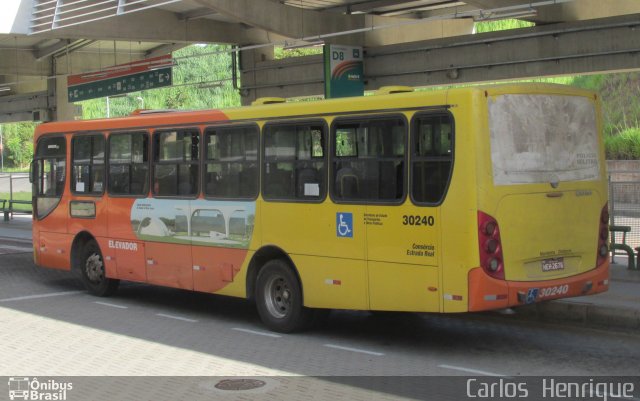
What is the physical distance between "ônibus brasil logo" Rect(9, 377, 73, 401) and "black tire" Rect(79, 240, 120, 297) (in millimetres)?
5405

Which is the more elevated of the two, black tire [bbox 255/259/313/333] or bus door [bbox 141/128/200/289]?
bus door [bbox 141/128/200/289]

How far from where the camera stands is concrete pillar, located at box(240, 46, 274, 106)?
2353 cm

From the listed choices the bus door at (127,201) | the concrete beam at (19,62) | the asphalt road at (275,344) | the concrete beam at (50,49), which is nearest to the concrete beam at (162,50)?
the concrete beam at (50,49)

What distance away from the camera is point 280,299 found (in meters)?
10.8

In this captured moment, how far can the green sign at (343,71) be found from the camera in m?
20.0

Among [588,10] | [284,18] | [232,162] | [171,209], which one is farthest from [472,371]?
[284,18]

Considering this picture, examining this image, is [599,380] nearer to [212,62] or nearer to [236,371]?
[236,371]

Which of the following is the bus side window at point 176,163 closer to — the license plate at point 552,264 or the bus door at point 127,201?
the bus door at point 127,201

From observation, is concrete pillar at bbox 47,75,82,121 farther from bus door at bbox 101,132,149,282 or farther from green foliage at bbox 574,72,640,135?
green foliage at bbox 574,72,640,135

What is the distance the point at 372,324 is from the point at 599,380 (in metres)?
3.89

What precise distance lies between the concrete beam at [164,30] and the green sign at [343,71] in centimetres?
439

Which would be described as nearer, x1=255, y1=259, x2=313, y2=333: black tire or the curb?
x1=255, y1=259, x2=313, y2=333: black tire

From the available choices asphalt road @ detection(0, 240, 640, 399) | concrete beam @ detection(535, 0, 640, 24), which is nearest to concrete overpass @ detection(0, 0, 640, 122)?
concrete beam @ detection(535, 0, 640, 24)

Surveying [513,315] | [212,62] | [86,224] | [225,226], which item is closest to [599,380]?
[513,315]
